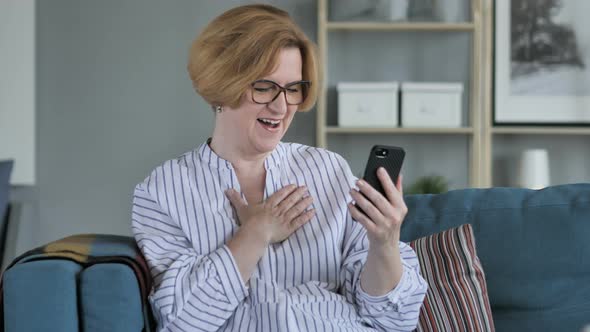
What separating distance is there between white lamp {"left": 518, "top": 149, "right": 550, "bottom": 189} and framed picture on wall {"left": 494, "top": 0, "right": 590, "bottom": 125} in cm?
24

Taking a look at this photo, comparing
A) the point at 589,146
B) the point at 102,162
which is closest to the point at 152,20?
the point at 102,162

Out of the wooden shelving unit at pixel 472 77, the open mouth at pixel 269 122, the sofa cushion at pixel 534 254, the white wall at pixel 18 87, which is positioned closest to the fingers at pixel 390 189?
the open mouth at pixel 269 122

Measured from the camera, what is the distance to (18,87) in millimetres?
3824

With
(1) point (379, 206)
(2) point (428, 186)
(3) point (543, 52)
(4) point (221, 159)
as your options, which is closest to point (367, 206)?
(1) point (379, 206)

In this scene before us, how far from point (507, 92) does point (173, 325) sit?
264 centimetres

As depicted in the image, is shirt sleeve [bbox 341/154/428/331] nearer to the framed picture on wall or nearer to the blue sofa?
the blue sofa

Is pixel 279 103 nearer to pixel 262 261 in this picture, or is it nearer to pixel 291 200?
pixel 291 200

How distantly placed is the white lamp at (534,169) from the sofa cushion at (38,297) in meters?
2.65

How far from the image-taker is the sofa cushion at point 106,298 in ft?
4.62

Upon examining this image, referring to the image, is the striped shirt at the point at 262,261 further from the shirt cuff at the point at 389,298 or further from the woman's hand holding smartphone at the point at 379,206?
the woman's hand holding smartphone at the point at 379,206

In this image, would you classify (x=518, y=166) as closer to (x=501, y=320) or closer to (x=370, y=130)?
(x=370, y=130)

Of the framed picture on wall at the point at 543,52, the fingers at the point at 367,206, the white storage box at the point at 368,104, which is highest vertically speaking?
the framed picture on wall at the point at 543,52

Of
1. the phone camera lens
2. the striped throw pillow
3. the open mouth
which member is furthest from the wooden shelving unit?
the phone camera lens

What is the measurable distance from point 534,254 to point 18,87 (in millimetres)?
2710
